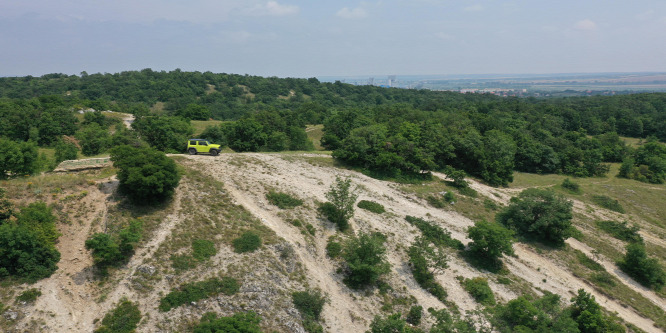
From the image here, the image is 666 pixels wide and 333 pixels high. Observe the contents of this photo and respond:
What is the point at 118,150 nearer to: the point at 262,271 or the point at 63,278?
the point at 63,278

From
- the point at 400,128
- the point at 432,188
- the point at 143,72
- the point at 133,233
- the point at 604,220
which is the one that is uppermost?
the point at 143,72

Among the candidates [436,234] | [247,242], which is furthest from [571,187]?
[247,242]

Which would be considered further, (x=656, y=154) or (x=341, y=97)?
(x=341, y=97)

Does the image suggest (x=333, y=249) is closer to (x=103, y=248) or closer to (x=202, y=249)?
(x=202, y=249)

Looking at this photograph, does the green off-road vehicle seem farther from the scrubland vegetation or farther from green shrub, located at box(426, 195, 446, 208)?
green shrub, located at box(426, 195, 446, 208)

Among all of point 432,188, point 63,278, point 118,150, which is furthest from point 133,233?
point 432,188

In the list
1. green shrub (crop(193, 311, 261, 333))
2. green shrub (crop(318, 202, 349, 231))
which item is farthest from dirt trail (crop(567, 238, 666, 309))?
green shrub (crop(193, 311, 261, 333))

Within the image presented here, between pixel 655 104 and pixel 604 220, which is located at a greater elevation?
pixel 655 104
